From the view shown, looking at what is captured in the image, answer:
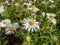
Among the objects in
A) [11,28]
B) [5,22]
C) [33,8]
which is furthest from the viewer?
[33,8]

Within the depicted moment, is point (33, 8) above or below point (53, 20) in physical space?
above

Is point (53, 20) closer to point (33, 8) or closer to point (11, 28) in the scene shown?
point (33, 8)

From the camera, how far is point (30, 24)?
2627 millimetres

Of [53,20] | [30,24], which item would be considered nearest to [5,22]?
[30,24]

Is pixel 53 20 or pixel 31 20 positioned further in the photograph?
pixel 53 20

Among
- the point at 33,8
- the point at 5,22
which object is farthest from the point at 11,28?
the point at 33,8

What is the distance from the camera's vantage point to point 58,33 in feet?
8.85

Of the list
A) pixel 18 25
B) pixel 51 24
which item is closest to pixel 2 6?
pixel 18 25

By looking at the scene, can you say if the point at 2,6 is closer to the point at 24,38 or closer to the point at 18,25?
the point at 18,25

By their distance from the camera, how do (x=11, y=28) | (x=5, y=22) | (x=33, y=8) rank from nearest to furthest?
(x=11, y=28) → (x=5, y=22) → (x=33, y=8)

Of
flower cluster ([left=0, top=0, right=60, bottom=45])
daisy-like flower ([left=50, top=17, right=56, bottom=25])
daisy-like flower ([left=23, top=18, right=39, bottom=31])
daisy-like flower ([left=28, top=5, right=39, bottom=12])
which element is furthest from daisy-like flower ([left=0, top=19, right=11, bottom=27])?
daisy-like flower ([left=50, top=17, right=56, bottom=25])

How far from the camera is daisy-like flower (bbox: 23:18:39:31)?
2.56 meters

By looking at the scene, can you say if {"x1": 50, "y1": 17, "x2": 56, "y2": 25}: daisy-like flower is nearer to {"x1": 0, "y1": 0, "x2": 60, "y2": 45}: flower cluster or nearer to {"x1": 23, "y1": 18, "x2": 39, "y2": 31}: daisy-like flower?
{"x1": 0, "y1": 0, "x2": 60, "y2": 45}: flower cluster

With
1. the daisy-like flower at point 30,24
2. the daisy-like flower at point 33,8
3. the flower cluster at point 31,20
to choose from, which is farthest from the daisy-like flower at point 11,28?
the daisy-like flower at point 33,8
